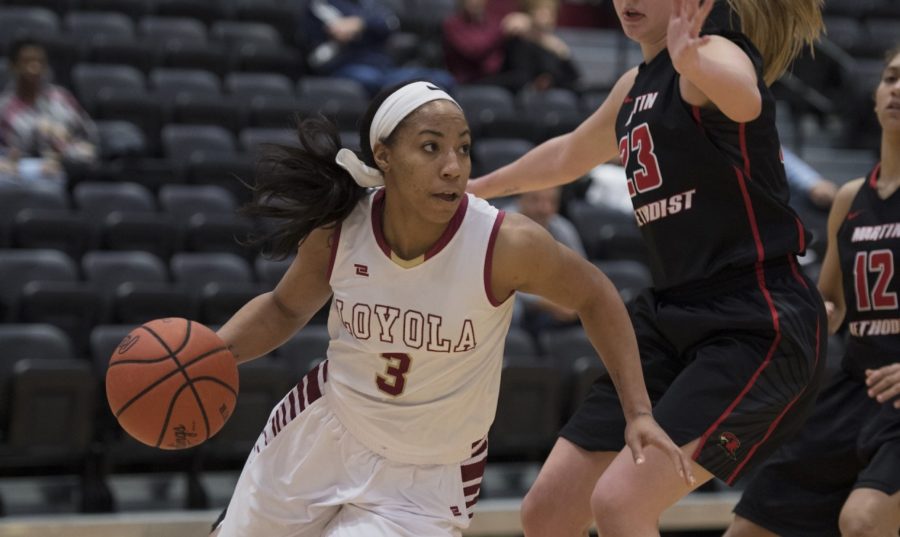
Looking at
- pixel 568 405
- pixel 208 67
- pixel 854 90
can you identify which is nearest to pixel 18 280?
Answer: pixel 568 405

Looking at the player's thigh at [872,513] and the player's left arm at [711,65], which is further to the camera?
the player's thigh at [872,513]

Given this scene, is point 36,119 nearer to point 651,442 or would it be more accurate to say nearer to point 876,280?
point 876,280

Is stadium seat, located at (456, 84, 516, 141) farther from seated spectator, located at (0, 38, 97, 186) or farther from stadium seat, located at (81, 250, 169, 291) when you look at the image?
stadium seat, located at (81, 250, 169, 291)

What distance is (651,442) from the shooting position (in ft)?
10.2

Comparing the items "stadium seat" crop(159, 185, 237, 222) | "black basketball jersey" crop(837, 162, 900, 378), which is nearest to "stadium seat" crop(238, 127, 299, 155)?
"stadium seat" crop(159, 185, 237, 222)

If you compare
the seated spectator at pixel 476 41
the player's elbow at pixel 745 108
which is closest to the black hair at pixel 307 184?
the player's elbow at pixel 745 108

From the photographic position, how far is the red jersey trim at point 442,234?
3330mm

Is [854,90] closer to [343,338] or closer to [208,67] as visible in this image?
[208,67]

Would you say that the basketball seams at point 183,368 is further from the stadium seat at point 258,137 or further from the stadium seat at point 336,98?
the stadium seat at point 336,98

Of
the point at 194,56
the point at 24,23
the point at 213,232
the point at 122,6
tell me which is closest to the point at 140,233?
the point at 213,232

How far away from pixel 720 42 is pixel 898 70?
1208 mm

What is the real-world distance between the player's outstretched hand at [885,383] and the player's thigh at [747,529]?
0.56 metres

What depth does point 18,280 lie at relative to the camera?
674 cm

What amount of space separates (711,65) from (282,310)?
1.32m
